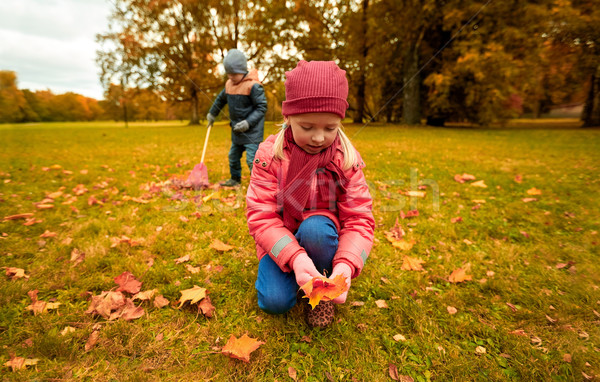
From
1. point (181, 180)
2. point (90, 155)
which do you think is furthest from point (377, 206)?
point (90, 155)

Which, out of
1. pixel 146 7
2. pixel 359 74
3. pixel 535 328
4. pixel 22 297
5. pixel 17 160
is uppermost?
pixel 146 7

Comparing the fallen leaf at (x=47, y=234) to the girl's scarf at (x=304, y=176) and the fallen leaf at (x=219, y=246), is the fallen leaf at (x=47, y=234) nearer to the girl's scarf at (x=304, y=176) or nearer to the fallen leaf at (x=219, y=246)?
the fallen leaf at (x=219, y=246)

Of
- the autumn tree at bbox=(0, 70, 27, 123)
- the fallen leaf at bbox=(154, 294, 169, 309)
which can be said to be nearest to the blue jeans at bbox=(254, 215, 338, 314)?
the fallen leaf at bbox=(154, 294, 169, 309)

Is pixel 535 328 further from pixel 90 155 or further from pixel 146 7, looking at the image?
pixel 146 7

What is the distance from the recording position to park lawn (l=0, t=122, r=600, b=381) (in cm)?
152

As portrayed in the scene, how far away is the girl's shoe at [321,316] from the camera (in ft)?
5.71

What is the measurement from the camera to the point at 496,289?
85.3 inches

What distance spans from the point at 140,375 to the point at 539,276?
284 centimetres

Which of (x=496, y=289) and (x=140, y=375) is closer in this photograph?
(x=140, y=375)

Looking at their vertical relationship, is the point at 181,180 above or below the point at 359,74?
below

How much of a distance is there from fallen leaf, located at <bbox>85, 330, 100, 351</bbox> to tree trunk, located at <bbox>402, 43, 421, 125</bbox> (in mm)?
17225

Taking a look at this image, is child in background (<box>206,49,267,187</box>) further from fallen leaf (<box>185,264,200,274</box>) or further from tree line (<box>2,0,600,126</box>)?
tree line (<box>2,0,600,126</box>)

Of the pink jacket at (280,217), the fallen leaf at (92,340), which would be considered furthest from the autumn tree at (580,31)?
the fallen leaf at (92,340)

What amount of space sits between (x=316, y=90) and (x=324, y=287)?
0.98 m
